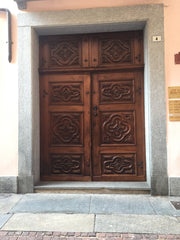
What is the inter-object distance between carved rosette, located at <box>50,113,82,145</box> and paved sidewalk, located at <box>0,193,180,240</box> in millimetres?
1149

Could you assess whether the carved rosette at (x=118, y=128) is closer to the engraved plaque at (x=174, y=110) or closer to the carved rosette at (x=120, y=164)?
the carved rosette at (x=120, y=164)

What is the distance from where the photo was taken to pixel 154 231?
2887mm

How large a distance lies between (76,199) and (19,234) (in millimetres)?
1304

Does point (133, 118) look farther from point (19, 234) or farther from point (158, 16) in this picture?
point (19, 234)

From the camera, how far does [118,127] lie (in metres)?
4.63

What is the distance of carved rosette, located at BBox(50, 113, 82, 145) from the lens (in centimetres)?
470

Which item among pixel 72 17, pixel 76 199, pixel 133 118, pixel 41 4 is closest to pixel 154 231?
pixel 76 199

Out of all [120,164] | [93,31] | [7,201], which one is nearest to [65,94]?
[93,31]

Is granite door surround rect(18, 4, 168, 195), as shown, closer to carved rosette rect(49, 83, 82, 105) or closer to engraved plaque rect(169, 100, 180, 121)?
engraved plaque rect(169, 100, 180, 121)

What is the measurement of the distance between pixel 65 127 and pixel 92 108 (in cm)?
72

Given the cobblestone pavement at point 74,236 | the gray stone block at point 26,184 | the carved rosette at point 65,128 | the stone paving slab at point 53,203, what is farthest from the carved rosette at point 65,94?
the cobblestone pavement at point 74,236

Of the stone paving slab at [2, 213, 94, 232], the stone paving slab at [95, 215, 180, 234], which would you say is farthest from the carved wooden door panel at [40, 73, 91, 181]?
the stone paving slab at [95, 215, 180, 234]

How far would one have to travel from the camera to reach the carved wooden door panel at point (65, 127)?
15.3ft

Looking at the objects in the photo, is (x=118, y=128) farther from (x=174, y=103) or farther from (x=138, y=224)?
(x=138, y=224)
